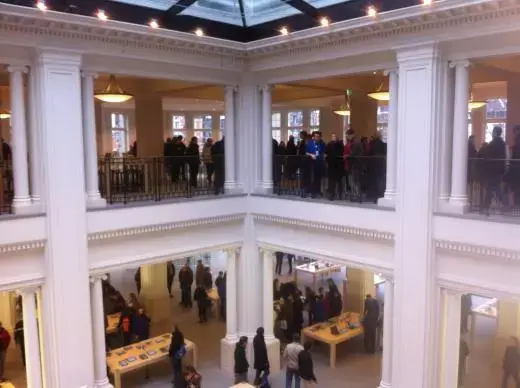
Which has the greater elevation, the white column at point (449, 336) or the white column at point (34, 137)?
the white column at point (34, 137)

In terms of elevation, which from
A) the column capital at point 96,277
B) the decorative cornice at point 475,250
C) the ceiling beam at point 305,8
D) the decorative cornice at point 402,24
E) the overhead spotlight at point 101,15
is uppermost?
the ceiling beam at point 305,8

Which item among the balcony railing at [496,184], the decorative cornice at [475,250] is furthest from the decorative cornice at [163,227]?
the balcony railing at [496,184]

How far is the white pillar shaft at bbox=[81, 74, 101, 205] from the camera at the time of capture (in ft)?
31.8

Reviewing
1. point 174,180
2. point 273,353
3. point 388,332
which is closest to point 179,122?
point 174,180

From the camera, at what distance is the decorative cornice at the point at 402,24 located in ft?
26.0

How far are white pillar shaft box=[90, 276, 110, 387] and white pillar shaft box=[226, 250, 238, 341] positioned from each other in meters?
3.40

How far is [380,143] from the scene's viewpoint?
11.1 m

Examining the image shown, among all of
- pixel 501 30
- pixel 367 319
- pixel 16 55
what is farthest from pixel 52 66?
pixel 367 319

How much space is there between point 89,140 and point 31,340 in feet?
12.6

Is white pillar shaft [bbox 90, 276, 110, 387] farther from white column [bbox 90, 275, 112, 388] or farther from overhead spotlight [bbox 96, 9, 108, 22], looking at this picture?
overhead spotlight [bbox 96, 9, 108, 22]

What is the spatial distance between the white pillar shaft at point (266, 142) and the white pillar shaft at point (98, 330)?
14.6 feet

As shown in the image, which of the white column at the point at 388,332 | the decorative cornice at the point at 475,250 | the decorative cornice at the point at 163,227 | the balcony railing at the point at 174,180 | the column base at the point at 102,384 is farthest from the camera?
the balcony railing at the point at 174,180

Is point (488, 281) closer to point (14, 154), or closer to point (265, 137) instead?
point (265, 137)

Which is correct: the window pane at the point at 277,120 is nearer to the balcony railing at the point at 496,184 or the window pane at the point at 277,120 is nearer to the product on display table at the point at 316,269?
the product on display table at the point at 316,269
